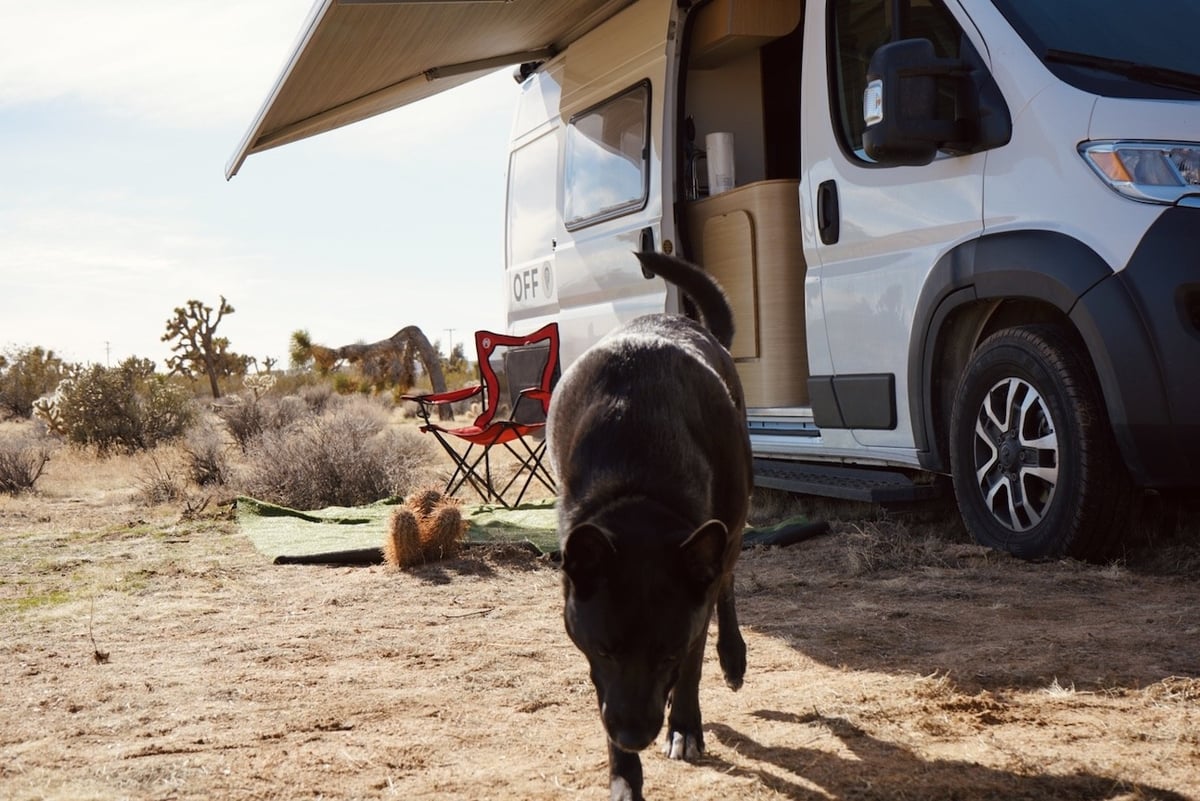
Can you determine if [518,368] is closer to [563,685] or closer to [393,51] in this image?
[393,51]

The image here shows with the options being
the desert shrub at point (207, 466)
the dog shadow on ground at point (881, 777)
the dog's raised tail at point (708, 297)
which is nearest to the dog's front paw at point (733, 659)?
the dog shadow on ground at point (881, 777)

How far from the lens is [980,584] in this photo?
15.9ft

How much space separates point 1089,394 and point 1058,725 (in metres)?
1.98

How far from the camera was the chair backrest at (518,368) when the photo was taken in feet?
27.8

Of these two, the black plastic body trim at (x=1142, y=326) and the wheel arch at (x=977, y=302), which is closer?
the black plastic body trim at (x=1142, y=326)

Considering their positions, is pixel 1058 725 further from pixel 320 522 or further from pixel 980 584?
pixel 320 522

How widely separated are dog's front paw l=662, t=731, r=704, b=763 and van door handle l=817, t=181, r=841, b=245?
3.35 meters

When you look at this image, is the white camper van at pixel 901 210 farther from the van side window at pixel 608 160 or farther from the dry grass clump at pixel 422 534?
the dry grass clump at pixel 422 534

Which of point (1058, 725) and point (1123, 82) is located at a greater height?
point (1123, 82)

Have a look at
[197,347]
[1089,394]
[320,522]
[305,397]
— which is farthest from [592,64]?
[197,347]

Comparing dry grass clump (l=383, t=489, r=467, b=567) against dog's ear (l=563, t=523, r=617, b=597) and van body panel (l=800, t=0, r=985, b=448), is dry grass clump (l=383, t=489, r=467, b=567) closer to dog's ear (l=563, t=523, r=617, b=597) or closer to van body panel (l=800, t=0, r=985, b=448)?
van body panel (l=800, t=0, r=985, b=448)

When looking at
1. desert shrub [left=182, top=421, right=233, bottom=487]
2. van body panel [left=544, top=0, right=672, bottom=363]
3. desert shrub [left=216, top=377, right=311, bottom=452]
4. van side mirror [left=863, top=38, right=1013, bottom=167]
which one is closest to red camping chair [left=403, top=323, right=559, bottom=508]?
van body panel [left=544, top=0, right=672, bottom=363]

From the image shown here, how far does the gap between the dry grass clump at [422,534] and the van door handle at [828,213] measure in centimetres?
245

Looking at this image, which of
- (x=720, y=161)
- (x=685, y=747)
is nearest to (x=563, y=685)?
(x=685, y=747)
